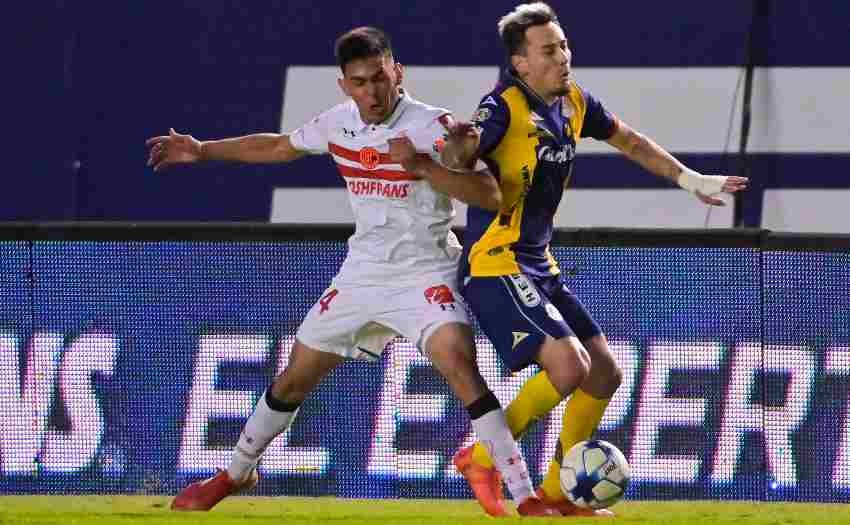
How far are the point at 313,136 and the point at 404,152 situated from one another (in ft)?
2.86

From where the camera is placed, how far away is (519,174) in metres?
7.57

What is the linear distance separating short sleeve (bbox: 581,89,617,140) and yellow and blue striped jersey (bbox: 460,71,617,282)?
0.52ft

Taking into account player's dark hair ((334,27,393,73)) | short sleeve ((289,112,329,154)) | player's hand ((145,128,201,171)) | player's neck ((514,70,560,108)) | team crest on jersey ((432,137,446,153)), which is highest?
player's dark hair ((334,27,393,73))

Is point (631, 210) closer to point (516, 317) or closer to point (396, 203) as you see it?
point (396, 203)

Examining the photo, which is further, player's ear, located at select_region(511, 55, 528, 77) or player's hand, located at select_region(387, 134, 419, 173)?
player's ear, located at select_region(511, 55, 528, 77)

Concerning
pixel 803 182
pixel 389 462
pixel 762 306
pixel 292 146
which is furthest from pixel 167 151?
pixel 803 182

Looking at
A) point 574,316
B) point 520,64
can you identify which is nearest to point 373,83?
point 520,64

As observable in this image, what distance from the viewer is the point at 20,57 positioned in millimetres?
11477

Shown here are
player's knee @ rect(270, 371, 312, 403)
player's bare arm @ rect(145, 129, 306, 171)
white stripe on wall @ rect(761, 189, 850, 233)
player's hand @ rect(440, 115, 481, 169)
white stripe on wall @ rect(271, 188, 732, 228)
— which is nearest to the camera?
player's hand @ rect(440, 115, 481, 169)

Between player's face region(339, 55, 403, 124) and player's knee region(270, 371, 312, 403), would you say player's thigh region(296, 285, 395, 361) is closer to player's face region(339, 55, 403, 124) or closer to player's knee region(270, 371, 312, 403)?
player's knee region(270, 371, 312, 403)

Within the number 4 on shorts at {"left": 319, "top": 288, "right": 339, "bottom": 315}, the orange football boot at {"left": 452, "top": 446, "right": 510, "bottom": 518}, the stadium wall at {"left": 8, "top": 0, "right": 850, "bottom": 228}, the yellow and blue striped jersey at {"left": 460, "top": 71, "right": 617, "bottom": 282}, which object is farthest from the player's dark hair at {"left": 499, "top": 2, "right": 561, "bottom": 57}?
the stadium wall at {"left": 8, "top": 0, "right": 850, "bottom": 228}

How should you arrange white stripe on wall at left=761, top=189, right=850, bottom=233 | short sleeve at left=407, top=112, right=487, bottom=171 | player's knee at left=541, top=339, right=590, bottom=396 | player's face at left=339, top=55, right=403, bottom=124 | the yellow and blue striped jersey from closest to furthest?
1. player's knee at left=541, top=339, right=590, bottom=396
2. the yellow and blue striped jersey
3. player's face at left=339, top=55, right=403, bottom=124
4. short sleeve at left=407, top=112, right=487, bottom=171
5. white stripe on wall at left=761, top=189, right=850, bottom=233

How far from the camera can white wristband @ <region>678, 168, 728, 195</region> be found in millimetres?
7982

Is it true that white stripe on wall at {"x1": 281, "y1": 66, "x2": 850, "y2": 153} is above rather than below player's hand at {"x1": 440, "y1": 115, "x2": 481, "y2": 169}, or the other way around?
below
